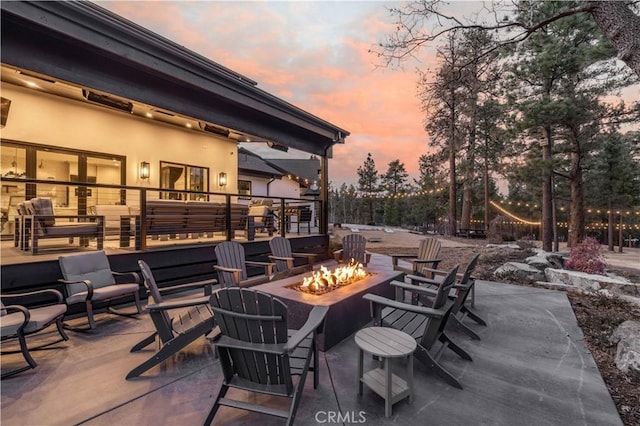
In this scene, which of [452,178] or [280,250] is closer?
[280,250]

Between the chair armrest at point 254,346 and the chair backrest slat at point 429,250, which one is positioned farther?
the chair backrest slat at point 429,250

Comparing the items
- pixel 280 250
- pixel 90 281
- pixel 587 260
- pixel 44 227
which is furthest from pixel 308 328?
pixel 587 260

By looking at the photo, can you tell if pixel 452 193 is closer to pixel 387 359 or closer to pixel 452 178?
pixel 452 178

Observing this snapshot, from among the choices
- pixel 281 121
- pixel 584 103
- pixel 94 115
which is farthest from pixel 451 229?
pixel 94 115

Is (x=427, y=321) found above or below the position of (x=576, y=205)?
below

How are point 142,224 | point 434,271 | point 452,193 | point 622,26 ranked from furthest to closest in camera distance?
point 452,193 → point 142,224 → point 434,271 → point 622,26

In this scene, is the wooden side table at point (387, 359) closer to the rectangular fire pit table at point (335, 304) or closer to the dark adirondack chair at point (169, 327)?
the rectangular fire pit table at point (335, 304)

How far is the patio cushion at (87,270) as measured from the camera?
3.62 meters

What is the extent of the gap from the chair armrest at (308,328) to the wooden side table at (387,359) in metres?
0.36

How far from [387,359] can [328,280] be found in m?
1.58

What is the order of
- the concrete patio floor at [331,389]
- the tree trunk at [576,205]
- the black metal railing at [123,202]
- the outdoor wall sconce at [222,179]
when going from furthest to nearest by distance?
the tree trunk at [576,205], the outdoor wall sconce at [222,179], the black metal railing at [123,202], the concrete patio floor at [331,389]

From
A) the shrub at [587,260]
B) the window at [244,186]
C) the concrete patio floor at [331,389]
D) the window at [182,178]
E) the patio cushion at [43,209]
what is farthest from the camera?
the window at [244,186]

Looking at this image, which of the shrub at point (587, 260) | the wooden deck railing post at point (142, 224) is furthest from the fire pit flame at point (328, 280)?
the shrub at point (587, 260)

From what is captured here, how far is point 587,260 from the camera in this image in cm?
707
